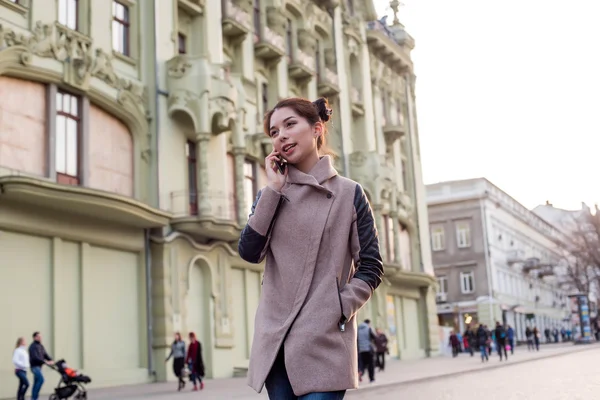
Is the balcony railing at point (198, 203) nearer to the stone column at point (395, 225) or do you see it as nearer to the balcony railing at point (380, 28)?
the stone column at point (395, 225)

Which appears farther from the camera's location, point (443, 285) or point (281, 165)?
point (443, 285)

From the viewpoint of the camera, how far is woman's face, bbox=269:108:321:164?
345 cm

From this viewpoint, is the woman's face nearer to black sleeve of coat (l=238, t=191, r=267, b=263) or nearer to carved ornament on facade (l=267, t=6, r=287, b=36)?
black sleeve of coat (l=238, t=191, r=267, b=263)

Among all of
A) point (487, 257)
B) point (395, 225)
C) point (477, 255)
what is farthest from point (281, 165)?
point (477, 255)

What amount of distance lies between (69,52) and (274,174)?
1890 cm

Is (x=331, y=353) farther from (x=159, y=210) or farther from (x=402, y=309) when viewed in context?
(x=402, y=309)

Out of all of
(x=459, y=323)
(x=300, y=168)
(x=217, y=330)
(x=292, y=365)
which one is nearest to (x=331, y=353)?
(x=292, y=365)

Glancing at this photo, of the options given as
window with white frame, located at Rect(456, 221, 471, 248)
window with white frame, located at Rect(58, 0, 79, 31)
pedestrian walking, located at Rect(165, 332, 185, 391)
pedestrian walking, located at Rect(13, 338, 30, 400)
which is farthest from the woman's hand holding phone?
window with white frame, located at Rect(456, 221, 471, 248)

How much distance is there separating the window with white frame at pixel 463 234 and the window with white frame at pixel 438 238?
1245 millimetres

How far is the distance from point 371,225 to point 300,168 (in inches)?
15.8

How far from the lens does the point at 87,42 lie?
858 inches

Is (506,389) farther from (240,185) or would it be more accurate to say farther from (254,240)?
(254,240)

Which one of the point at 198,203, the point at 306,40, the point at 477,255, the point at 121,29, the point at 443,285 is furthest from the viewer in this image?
the point at 443,285

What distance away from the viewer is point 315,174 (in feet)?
11.4
